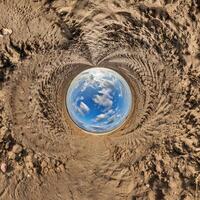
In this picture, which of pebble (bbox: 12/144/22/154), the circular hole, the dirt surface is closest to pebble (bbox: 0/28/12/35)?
the dirt surface

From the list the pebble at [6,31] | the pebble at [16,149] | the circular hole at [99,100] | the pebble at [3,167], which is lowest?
the pebble at [3,167]

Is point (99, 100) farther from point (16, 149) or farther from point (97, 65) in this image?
point (16, 149)

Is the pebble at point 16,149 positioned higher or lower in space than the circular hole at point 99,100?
lower

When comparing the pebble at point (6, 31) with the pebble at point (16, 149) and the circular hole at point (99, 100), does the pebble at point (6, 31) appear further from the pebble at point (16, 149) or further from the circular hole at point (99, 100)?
the pebble at point (16, 149)

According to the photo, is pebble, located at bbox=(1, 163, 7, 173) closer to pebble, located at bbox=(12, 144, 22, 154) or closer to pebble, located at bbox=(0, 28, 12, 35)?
pebble, located at bbox=(12, 144, 22, 154)

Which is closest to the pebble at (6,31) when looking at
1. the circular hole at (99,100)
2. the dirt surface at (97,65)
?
the dirt surface at (97,65)

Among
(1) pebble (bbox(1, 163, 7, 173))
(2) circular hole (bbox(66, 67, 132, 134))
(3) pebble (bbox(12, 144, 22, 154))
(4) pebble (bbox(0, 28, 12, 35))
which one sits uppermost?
(4) pebble (bbox(0, 28, 12, 35))

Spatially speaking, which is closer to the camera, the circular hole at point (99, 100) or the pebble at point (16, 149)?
the circular hole at point (99, 100)

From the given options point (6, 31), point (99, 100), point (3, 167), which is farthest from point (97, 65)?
point (3, 167)
